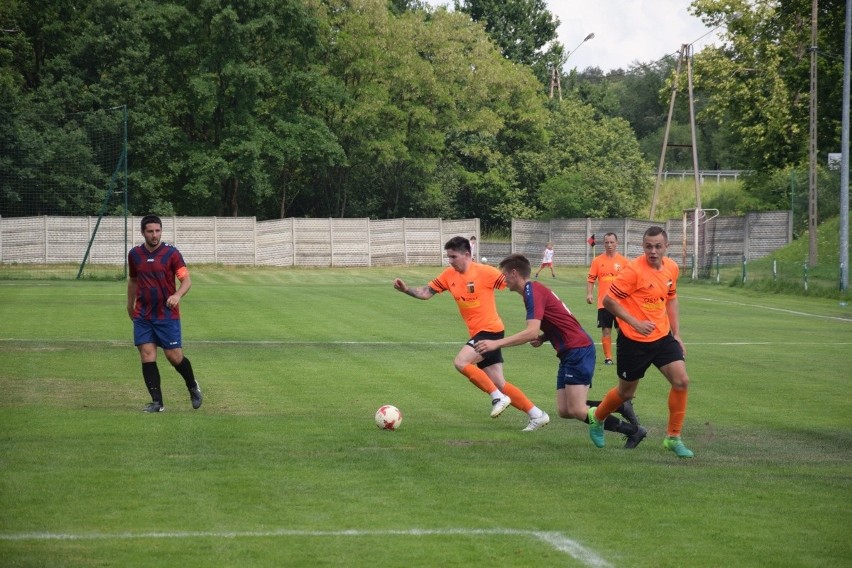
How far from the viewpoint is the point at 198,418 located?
12.1 m

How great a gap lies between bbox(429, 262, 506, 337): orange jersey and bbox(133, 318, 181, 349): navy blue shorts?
315cm

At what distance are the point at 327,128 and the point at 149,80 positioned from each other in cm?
1010

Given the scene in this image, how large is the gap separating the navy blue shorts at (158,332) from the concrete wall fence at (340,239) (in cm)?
3820

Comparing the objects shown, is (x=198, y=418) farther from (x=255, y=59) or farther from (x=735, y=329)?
(x=255, y=59)

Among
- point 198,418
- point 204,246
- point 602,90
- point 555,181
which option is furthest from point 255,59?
point 198,418

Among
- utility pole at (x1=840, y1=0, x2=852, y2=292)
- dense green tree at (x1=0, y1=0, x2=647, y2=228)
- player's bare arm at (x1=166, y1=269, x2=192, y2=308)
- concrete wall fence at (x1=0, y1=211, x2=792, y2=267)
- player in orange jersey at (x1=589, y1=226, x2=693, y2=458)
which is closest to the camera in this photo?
player in orange jersey at (x1=589, y1=226, x2=693, y2=458)

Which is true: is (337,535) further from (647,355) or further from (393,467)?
(647,355)

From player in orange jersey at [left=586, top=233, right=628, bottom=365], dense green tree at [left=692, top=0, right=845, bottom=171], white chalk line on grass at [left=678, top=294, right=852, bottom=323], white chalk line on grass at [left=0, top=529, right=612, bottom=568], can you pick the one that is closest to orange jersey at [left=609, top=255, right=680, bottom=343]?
white chalk line on grass at [left=0, top=529, right=612, bottom=568]

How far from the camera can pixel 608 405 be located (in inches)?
407

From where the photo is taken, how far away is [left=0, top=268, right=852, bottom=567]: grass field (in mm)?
6930

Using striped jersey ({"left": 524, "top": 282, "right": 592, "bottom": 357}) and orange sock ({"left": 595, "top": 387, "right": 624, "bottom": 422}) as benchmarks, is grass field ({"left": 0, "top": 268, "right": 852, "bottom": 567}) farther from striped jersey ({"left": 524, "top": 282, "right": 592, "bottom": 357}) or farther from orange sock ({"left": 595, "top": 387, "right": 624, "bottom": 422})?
striped jersey ({"left": 524, "top": 282, "right": 592, "bottom": 357})

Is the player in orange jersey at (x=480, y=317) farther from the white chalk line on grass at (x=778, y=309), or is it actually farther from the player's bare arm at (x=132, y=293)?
the white chalk line on grass at (x=778, y=309)

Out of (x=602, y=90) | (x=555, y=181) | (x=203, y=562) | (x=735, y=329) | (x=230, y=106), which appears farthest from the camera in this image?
(x=602, y=90)

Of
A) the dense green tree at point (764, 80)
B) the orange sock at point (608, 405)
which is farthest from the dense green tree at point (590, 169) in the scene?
the orange sock at point (608, 405)
